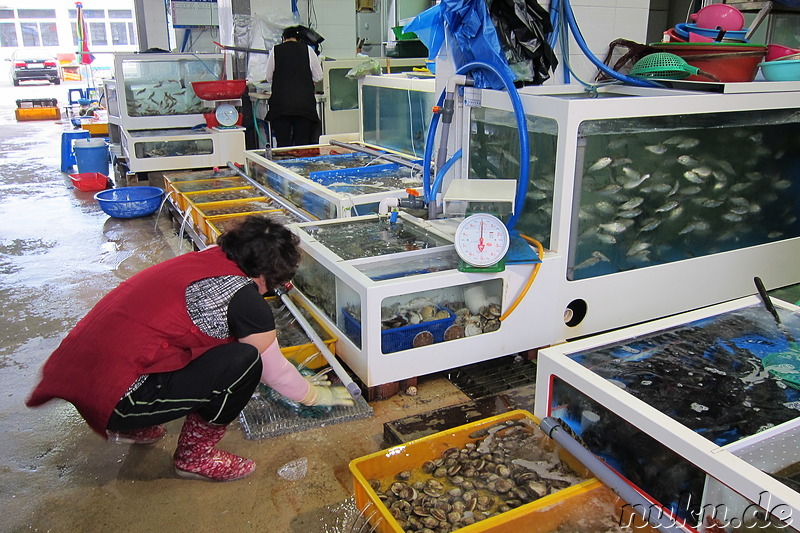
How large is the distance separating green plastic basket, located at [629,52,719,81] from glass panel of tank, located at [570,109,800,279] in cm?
29

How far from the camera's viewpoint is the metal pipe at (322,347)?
2.69m

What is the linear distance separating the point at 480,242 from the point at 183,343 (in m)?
1.33

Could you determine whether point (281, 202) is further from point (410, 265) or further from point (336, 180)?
point (410, 265)

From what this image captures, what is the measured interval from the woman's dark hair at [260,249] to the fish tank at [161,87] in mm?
5141

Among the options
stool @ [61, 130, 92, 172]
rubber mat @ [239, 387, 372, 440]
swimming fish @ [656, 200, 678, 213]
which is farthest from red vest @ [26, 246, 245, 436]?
stool @ [61, 130, 92, 172]

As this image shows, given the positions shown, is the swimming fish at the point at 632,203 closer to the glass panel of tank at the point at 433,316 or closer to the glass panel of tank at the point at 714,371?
the glass panel of tank at the point at 433,316

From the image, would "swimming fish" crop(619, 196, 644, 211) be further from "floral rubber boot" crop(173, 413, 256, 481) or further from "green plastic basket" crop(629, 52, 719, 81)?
"floral rubber boot" crop(173, 413, 256, 481)

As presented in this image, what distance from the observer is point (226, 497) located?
2271mm

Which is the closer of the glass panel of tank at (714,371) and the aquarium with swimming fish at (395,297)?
the glass panel of tank at (714,371)

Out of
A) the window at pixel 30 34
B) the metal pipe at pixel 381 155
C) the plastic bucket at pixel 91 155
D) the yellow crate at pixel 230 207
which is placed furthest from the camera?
the window at pixel 30 34

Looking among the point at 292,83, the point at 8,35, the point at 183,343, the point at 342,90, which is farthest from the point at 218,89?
the point at 8,35

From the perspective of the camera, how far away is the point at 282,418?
8.74 ft

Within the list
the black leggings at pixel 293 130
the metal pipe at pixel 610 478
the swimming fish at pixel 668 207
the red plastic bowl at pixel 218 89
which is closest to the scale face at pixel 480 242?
the metal pipe at pixel 610 478

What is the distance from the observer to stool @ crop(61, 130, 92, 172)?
838cm
